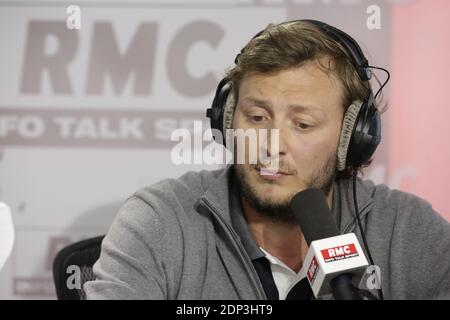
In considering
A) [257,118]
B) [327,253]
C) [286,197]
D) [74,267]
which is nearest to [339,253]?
[327,253]

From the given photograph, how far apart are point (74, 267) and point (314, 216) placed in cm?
75

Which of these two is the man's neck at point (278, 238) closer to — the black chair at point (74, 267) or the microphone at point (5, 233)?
the black chair at point (74, 267)

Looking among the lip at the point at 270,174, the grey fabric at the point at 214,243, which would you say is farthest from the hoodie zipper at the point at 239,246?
the lip at the point at 270,174

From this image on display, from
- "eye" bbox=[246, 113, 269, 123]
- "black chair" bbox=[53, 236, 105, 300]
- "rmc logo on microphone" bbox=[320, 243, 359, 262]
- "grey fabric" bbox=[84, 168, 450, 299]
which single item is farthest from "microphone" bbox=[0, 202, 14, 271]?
"rmc logo on microphone" bbox=[320, 243, 359, 262]

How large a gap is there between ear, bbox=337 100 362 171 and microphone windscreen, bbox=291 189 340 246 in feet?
1.13

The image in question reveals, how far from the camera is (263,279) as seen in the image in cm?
125

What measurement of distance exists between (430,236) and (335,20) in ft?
2.29

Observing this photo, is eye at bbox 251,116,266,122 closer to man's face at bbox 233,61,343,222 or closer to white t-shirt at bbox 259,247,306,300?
man's face at bbox 233,61,343,222

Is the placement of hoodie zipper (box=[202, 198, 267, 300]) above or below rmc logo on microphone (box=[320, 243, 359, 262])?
below

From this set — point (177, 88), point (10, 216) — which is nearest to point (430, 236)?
point (177, 88)

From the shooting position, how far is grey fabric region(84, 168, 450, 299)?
1130 millimetres

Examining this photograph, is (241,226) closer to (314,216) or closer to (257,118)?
(257,118)

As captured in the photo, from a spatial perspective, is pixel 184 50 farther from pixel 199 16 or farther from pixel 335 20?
pixel 335 20

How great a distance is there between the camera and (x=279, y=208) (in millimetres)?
1256
